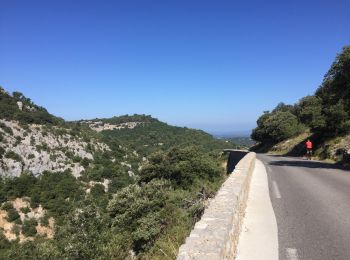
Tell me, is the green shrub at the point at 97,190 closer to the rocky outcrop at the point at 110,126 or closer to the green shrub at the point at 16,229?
the green shrub at the point at 16,229

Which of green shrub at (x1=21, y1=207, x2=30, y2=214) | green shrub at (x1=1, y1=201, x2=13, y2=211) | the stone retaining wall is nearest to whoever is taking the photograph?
the stone retaining wall

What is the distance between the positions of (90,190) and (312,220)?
2513 inches

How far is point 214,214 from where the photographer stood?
609 cm

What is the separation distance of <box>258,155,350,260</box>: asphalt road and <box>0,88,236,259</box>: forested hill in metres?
2.18

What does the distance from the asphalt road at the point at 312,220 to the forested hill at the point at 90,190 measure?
85.6 inches

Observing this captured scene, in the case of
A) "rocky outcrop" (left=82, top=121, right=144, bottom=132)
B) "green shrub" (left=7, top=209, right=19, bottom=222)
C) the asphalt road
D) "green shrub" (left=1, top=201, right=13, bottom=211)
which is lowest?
"green shrub" (left=7, top=209, right=19, bottom=222)

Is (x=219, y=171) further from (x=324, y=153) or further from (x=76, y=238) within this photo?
(x=76, y=238)

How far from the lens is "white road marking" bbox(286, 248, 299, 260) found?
5.41 m

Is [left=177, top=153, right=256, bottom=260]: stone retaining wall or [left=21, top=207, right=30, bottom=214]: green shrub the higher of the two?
[left=177, top=153, right=256, bottom=260]: stone retaining wall

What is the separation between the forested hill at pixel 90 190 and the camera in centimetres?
1498

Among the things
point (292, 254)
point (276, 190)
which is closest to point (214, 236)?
point (292, 254)

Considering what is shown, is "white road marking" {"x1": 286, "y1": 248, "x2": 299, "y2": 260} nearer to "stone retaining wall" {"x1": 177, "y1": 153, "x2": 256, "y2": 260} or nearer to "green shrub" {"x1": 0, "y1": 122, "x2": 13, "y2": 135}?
"stone retaining wall" {"x1": 177, "y1": 153, "x2": 256, "y2": 260}

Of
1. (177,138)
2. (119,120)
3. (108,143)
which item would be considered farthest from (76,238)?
(119,120)

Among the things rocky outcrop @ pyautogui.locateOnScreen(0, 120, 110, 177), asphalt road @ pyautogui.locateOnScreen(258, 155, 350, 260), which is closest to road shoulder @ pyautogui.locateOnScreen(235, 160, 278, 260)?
asphalt road @ pyautogui.locateOnScreen(258, 155, 350, 260)
